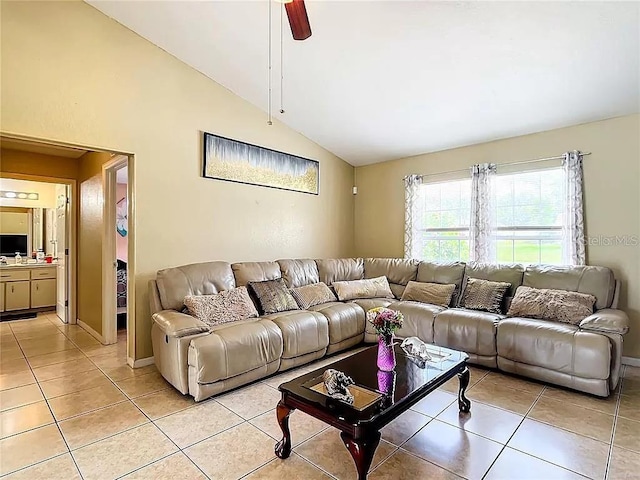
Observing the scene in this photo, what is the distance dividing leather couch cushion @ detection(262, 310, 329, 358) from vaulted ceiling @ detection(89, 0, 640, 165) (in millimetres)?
2481

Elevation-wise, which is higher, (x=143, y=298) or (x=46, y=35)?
(x=46, y=35)

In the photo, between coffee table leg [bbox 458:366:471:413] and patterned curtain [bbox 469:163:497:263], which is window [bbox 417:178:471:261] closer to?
patterned curtain [bbox 469:163:497:263]

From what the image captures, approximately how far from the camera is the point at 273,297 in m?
3.61

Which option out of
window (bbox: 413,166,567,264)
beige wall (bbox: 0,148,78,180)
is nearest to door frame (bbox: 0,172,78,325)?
beige wall (bbox: 0,148,78,180)

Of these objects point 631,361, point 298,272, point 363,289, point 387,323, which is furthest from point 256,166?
point 631,361

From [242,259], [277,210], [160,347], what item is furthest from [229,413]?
[277,210]

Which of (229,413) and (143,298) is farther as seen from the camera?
(143,298)

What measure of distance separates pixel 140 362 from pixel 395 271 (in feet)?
10.6

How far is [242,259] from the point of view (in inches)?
167

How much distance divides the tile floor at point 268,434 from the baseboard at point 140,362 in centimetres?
18

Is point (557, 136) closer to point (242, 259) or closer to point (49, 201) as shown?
point (242, 259)

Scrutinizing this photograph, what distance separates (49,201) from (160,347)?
4887mm

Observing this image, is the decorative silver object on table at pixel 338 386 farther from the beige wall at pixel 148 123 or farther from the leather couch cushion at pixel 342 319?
the beige wall at pixel 148 123

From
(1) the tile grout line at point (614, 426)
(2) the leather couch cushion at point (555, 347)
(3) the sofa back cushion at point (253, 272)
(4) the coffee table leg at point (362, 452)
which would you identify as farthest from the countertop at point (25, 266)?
(1) the tile grout line at point (614, 426)
